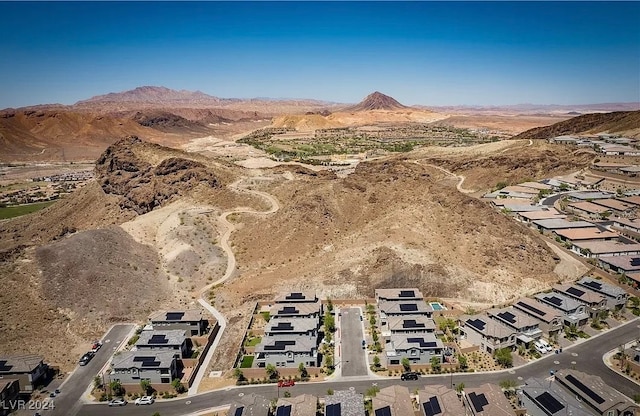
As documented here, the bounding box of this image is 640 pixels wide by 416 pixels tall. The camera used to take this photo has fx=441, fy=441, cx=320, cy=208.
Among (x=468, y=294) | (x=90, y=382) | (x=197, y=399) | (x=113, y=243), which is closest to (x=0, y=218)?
(x=113, y=243)

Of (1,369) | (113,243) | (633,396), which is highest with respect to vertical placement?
(113,243)

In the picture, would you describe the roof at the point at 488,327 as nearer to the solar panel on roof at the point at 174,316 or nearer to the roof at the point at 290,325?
the roof at the point at 290,325

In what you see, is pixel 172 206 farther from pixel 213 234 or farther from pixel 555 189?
pixel 555 189

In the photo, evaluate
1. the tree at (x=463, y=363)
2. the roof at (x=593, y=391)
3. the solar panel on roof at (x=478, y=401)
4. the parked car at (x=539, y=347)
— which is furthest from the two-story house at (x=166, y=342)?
the parked car at (x=539, y=347)

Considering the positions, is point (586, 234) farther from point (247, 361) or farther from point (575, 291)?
point (247, 361)

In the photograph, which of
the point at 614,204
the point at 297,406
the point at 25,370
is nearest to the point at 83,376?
the point at 25,370

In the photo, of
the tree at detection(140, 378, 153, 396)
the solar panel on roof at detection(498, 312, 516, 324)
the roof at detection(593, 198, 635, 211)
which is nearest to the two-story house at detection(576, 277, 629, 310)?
the solar panel on roof at detection(498, 312, 516, 324)
